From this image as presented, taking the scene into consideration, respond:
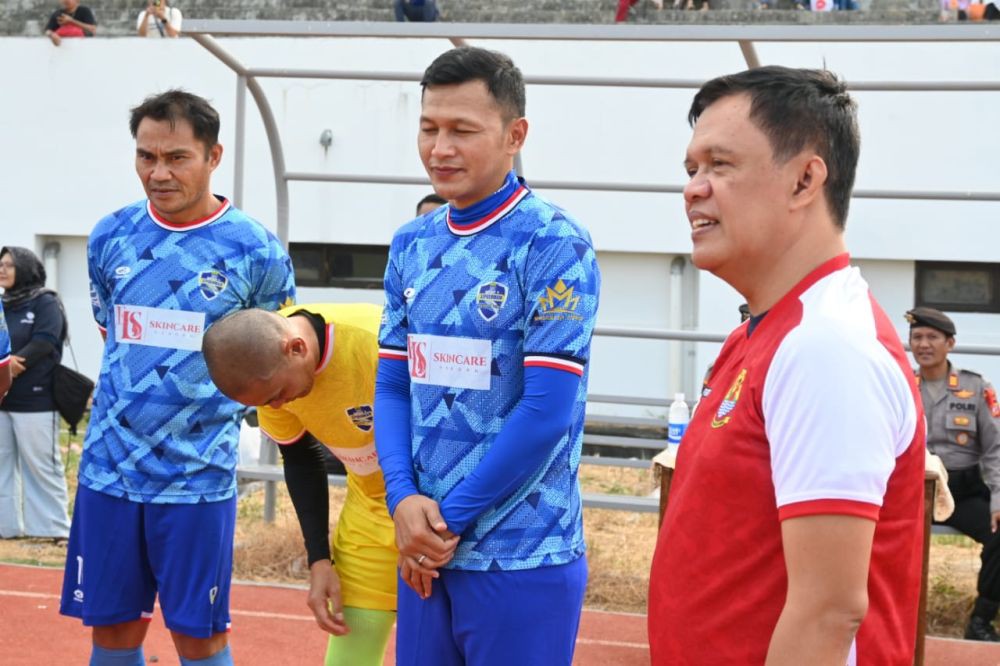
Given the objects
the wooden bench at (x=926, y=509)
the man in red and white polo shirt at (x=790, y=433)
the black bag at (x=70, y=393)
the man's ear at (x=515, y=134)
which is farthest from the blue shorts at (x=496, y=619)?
the black bag at (x=70, y=393)

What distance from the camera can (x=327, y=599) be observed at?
10.5ft

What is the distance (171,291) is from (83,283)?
1047 cm

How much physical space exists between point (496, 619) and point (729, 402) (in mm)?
1075

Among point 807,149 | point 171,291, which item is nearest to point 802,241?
point 807,149

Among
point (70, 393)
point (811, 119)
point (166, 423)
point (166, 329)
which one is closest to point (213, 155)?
point (166, 329)

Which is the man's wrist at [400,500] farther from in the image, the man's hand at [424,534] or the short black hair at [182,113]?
the short black hair at [182,113]

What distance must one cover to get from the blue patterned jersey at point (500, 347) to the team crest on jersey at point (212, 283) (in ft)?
3.67

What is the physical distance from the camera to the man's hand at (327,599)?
3.18 meters

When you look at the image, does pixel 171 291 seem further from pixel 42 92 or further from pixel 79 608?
pixel 42 92

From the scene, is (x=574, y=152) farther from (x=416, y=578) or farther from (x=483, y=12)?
(x=416, y=578)

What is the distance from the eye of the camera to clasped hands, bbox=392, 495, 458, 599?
256cm

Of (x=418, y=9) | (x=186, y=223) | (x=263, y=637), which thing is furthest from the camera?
(x=418, y=9)

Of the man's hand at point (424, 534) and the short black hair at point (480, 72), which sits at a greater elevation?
the short black hair at point (480, 72)

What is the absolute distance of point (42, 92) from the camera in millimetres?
13281
